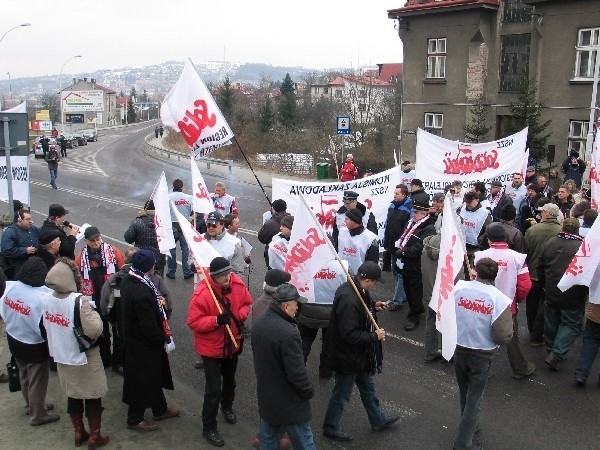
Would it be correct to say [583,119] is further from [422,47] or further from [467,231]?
[467,231]

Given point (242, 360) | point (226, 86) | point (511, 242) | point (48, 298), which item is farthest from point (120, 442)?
point (226, 86)

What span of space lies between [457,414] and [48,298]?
413cm

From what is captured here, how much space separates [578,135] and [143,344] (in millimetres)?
19955

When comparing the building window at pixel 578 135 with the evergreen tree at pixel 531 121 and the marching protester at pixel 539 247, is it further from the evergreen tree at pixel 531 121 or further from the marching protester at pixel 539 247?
the marching protester at pixel 539 247

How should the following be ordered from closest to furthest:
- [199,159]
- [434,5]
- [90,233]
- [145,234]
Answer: [90,233] < [145,234] < [434,5] < [199,159]

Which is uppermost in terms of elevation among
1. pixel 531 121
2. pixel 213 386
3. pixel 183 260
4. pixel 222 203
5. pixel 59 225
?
pixel 531 121

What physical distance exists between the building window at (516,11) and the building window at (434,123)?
4.74m

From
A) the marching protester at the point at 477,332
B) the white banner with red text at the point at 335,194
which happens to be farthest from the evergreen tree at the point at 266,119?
the marching protester at the point at 477,332

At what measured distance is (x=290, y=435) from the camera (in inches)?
187

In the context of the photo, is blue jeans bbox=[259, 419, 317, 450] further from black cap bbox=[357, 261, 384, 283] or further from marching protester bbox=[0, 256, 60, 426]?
marching protester bbox=[0, 256, 60, 426]

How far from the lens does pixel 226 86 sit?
50.3 metres

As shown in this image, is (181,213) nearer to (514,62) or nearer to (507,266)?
(507,266)

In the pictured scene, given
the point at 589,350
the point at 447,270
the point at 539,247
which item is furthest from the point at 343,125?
the point at 447,270

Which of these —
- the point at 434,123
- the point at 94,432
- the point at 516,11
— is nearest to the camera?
the point at 94,432
